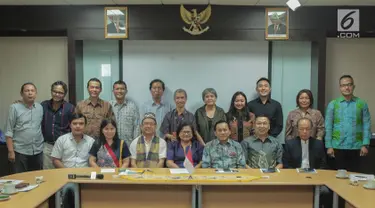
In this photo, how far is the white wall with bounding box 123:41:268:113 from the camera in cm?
500

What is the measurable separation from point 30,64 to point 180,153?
2934 millimetres

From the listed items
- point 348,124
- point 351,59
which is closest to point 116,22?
point 348,124

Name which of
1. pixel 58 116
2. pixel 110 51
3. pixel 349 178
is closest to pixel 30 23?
pixel 110 51

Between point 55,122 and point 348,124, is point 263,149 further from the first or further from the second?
point 55,122

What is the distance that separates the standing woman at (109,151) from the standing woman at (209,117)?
1.01 m

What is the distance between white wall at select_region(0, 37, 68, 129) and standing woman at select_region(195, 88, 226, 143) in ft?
7.35

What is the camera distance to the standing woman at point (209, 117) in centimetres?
414

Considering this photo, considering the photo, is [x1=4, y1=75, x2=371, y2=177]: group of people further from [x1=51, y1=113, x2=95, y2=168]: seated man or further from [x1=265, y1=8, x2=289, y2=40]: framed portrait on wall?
[x1=265, y1=8, x2=289, y2=40]: framed portrait on wall

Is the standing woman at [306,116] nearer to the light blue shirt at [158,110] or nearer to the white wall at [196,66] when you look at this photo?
the white wall at [196,66]

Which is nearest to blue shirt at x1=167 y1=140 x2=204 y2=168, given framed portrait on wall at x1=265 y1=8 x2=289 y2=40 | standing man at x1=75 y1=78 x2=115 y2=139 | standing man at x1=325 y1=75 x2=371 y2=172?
standing man at x1=75 y1=78 x2=115 y2=139

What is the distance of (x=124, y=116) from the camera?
4.34 m

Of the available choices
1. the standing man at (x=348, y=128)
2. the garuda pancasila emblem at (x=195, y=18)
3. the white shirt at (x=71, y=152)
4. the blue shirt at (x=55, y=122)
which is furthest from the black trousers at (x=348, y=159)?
the blue shirt at (x=55, y=122)

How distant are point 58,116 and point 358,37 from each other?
13.4 feet

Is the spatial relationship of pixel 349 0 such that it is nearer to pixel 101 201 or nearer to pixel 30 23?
pixel 101 201
